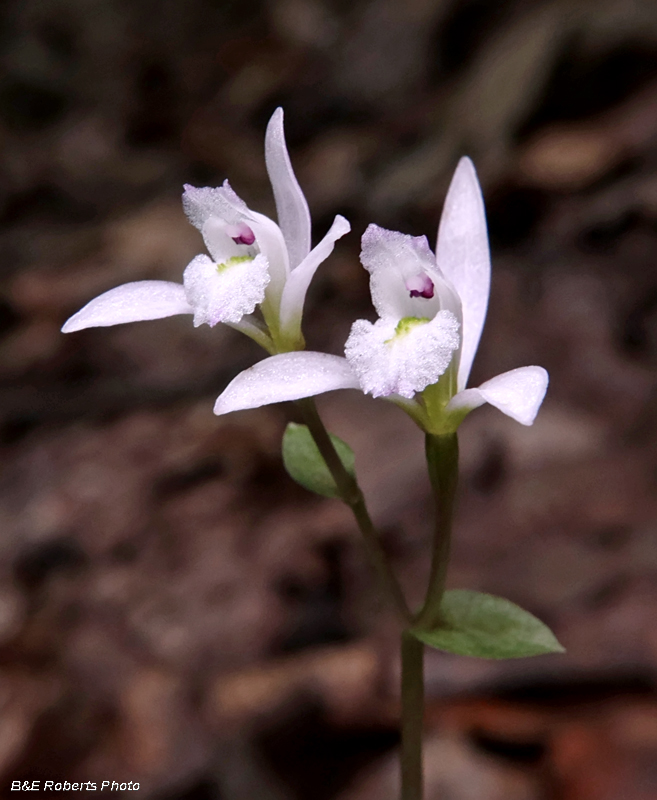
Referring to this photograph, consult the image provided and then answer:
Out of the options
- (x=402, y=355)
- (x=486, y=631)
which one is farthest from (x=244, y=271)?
(x=486, y=631)

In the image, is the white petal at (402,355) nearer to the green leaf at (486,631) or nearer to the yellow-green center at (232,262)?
the yellow-green center at (232,262)

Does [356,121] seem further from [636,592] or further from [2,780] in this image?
[2,780]

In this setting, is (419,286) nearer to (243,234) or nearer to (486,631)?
(243,234)

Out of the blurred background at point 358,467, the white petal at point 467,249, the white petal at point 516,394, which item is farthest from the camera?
the blurred background at point 358,467

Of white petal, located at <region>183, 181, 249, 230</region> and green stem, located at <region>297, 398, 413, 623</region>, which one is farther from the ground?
white petal, located at <region>183, 181, 249, 230</region>

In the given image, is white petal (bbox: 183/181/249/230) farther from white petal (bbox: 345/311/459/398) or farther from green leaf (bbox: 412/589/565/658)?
green leaf (bbox: 412/589/565/658)

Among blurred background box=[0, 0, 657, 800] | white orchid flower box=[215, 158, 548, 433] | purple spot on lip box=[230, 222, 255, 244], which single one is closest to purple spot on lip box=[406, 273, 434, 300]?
white orchid flower box=[215, 158, 548, 433]

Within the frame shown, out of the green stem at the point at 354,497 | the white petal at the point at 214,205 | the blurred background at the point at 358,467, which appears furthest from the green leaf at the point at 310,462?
the blurred background at the point at 358,467
